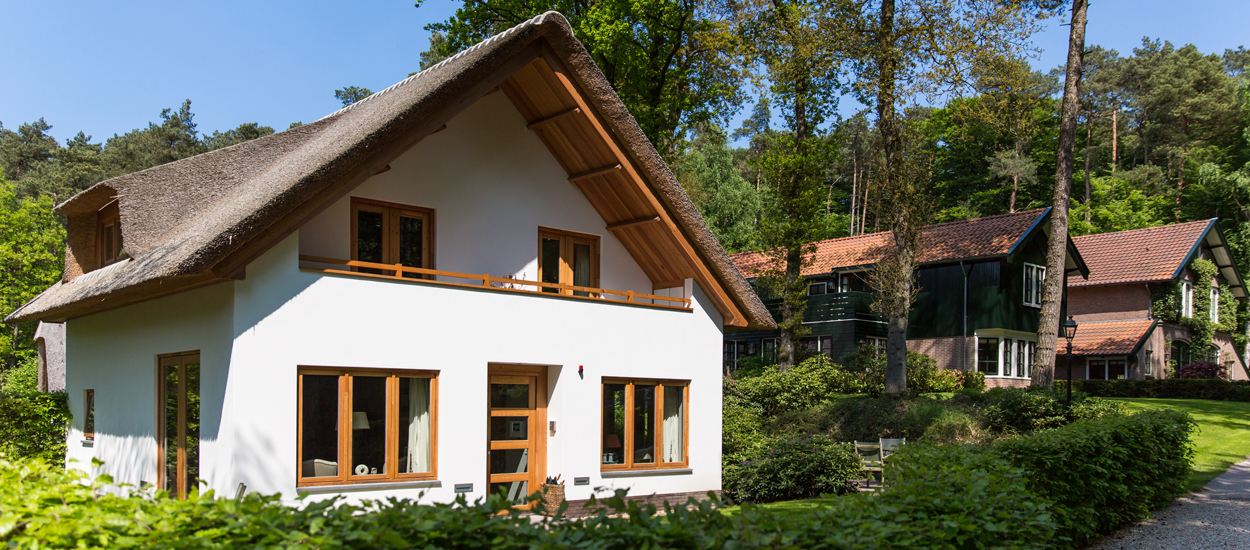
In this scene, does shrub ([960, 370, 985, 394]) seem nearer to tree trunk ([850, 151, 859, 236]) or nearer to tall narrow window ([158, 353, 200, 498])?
tall narrow window ([158, 353, 200, 498])

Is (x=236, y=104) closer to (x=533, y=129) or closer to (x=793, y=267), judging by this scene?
(x=793, y=267)

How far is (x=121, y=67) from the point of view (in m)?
30.8

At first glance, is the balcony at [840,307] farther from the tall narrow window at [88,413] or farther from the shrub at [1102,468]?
the tall narrow window at [88,413]

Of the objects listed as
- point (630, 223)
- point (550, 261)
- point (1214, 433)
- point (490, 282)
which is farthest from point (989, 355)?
point (490, 282)

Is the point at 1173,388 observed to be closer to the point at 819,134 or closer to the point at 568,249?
the point at 819,134

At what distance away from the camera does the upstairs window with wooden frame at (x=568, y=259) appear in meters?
13.9

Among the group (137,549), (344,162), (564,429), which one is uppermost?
(344,162)

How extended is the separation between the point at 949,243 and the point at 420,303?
27.0 m

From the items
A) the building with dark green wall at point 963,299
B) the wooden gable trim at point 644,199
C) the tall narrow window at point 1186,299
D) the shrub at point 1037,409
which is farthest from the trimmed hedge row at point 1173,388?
the wooden gable trim at point 644,199

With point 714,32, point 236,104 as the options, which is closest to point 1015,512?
point 714,32

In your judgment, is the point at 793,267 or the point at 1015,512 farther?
the point at 793,267

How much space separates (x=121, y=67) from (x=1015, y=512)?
3300cm

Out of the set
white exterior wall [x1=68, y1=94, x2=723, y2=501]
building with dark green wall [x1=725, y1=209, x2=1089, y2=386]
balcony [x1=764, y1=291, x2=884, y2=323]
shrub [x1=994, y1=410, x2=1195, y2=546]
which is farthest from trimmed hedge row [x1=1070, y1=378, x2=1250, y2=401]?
white exterior wall [x1=68, y1=94, x2=723, y2=501]

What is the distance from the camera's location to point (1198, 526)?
11.8 meters
